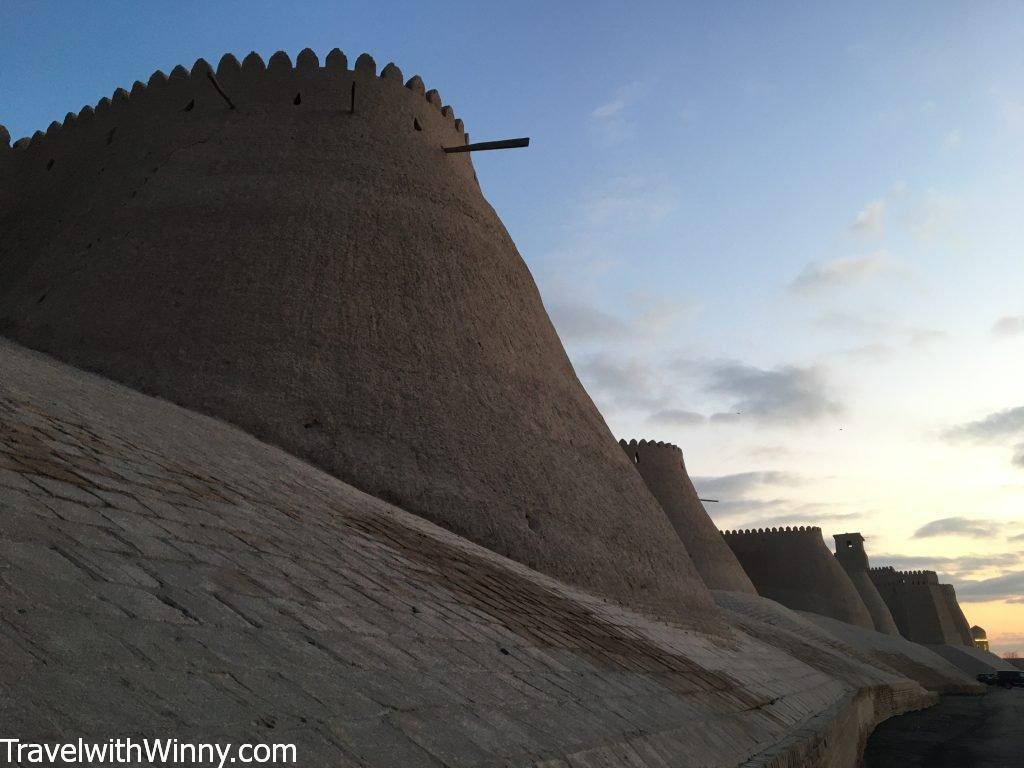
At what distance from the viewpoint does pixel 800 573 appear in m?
30.7

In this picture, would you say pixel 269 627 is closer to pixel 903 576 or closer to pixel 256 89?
pixel 256 89

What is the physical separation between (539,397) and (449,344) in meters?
1.33

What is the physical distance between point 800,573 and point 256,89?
88.5ft

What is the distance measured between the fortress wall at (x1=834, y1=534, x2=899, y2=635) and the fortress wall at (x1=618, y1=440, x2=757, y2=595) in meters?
12.7

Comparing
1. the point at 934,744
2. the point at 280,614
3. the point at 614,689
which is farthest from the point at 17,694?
the point at 934,744

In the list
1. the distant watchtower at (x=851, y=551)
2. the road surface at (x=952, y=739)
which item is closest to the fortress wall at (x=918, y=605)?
the distant watchtower at (x=851, y=551)

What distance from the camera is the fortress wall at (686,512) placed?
925 inches

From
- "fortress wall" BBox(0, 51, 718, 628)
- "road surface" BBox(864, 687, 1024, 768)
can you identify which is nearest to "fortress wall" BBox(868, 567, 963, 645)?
"road surface" BBox(864, 687, 1024, 768)

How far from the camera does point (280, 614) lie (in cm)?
304

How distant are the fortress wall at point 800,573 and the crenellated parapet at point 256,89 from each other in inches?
992

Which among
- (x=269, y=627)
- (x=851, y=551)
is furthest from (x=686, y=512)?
(x=269, y=627)

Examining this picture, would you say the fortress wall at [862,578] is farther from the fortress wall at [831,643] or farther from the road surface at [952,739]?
the road surface at [952,739]

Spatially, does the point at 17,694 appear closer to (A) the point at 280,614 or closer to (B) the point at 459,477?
(A) the point at 280,614

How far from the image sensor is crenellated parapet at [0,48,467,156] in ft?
35.8
